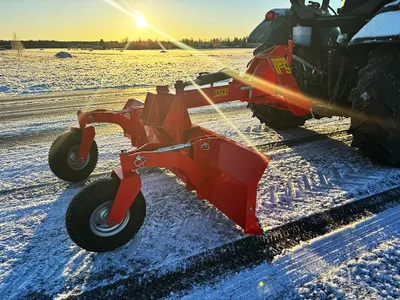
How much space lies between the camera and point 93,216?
244 cm

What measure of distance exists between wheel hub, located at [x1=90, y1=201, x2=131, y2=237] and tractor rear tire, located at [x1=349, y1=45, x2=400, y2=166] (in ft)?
9.08

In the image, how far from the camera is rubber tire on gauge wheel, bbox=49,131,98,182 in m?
3.57

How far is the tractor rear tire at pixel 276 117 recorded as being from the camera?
5438 millimetres

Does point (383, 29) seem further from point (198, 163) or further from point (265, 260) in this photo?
point (265, 260)

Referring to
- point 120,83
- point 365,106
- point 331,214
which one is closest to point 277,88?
point 365,106

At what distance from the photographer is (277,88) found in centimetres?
393

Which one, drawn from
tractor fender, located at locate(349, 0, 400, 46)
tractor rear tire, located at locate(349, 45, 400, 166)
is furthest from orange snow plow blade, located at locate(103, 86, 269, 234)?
tractor fender, located at locate(349, 0, 400, 46)

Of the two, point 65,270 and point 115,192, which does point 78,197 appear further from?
point 65,270

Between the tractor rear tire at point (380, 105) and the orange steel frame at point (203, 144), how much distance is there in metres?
0.67

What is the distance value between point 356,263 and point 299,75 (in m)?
3.11

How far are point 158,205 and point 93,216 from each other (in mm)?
873

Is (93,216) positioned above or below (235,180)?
below

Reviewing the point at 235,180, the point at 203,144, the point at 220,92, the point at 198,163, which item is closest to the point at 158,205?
the point at 198,163

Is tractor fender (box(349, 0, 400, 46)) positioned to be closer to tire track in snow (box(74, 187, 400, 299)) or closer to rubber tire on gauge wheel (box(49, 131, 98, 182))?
tire track in snow (box(74, 187, 400, 299))
